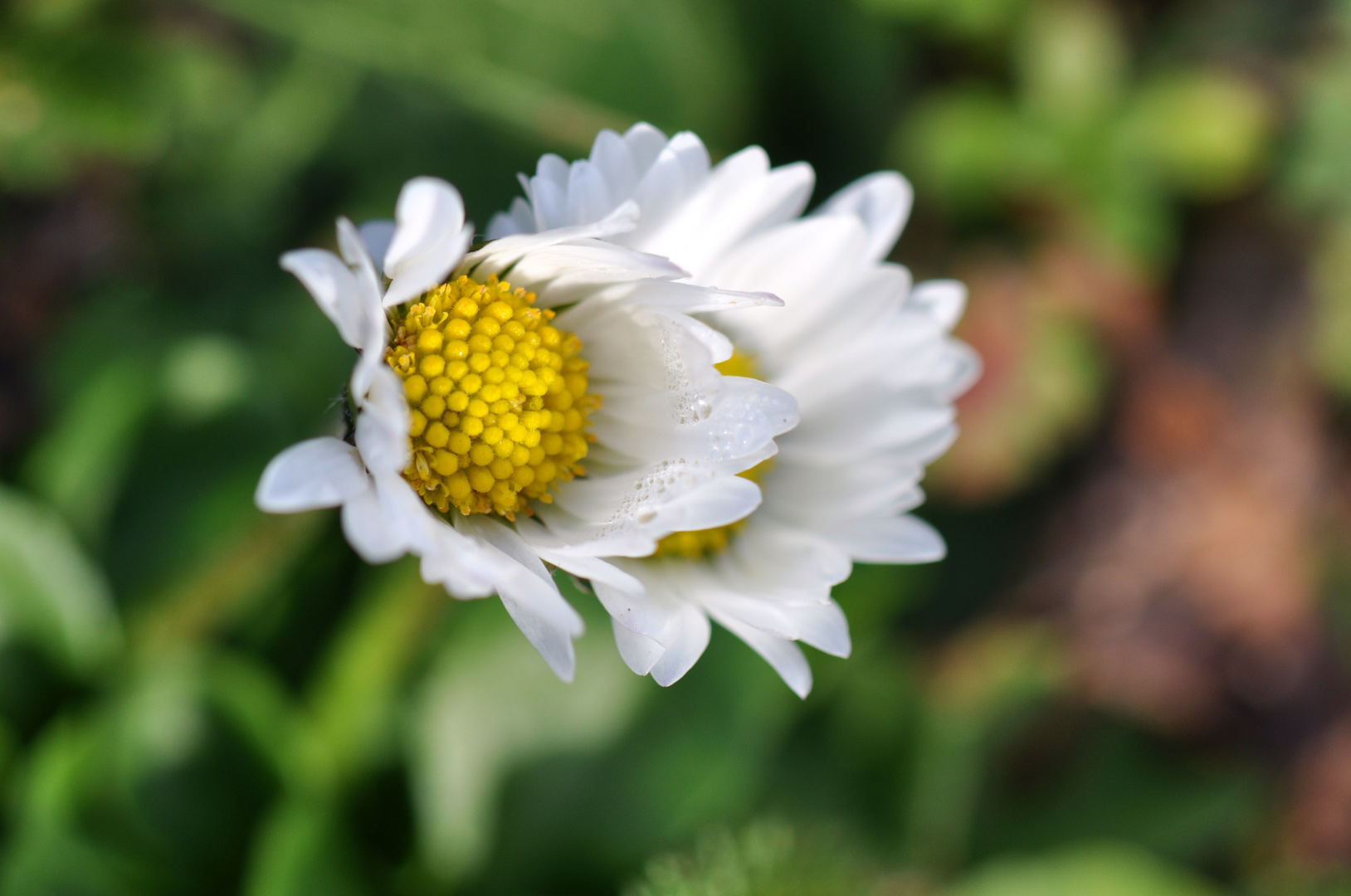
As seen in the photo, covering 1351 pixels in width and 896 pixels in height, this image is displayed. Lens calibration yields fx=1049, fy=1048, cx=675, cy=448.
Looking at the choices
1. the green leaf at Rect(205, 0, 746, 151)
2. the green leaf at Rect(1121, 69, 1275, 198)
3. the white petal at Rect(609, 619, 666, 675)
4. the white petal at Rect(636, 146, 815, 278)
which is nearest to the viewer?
the white petal at Rect(609, 619, 666, 675)

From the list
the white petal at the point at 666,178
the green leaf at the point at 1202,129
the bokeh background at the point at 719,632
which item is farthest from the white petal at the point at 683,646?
the green leaf at the point at 1202,129

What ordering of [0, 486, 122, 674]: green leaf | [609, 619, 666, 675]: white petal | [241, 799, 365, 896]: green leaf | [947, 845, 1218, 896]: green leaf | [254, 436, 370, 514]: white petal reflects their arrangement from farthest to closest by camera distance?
[947, 845, 1218, 896]: green leaf → [0, 486, 122, 674]: green leaf → [241, 799, 365, 896]: green leaf → [609, 619, 666, 675]: white petal → [254, 436, 370, 514]: white petal

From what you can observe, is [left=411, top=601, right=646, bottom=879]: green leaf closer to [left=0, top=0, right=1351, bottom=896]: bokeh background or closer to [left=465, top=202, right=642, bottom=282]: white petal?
[left=0, top=0, right=1351, bottom=896]: bokeh background

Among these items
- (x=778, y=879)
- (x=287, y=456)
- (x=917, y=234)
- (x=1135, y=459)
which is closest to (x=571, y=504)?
(x=287, y=456)

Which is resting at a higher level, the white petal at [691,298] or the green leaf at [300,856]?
the white petal at [691,298]

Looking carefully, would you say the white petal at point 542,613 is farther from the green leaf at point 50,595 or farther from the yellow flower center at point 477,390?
the green leaf at point 50,595

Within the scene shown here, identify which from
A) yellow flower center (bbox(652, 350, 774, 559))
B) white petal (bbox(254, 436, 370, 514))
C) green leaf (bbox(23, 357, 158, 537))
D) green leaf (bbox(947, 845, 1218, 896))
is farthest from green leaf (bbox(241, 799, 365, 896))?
green leaf (bbox(947, 845, 1218, 896))

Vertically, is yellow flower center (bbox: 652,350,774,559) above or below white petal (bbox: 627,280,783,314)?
below

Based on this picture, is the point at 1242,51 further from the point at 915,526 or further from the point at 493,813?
the point at 493,813
